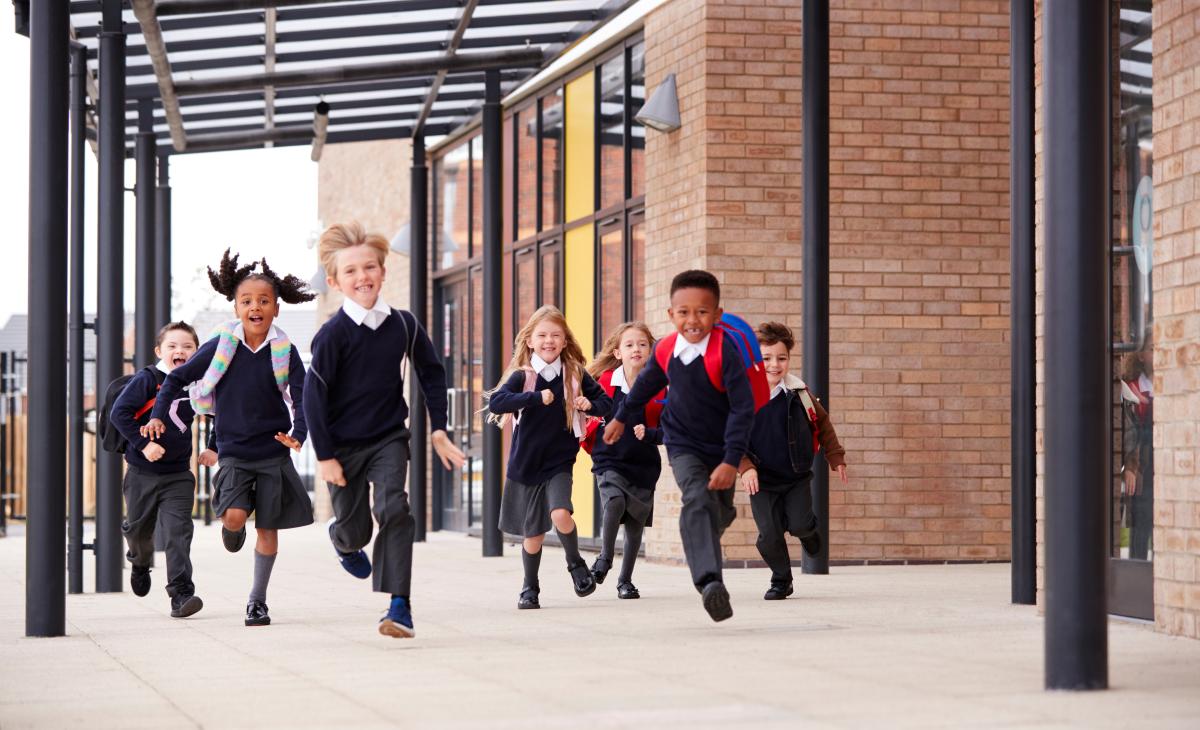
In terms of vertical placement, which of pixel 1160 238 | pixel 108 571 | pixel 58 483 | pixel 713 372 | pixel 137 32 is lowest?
pixel 108 571

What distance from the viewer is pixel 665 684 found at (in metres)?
5.75

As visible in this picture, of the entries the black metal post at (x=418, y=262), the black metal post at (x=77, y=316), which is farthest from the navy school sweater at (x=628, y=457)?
the black metal post at (x=418, y=262)

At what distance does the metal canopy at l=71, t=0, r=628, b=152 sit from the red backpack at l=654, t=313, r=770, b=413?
531 centimetres

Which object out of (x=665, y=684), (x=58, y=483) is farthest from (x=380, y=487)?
(x=665, y=684)

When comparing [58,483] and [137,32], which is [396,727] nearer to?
[58,483]

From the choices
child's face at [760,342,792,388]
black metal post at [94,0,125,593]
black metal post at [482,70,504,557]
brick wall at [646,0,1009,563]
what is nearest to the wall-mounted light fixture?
brick wall at [646,0,1009,563]

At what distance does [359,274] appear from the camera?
762cm

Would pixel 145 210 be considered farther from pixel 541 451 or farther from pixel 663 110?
pixel 541 451

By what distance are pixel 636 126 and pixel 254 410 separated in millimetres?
7083

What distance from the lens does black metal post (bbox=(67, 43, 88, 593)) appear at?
10656mm

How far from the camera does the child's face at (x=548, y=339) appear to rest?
372 inches

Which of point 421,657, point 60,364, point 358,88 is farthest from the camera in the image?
point 358,88

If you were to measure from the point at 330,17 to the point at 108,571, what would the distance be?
15.8ft

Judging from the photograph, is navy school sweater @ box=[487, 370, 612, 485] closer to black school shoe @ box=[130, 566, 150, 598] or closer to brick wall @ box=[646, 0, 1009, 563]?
black school shoe @ box=[130, 566, 150, 598]
